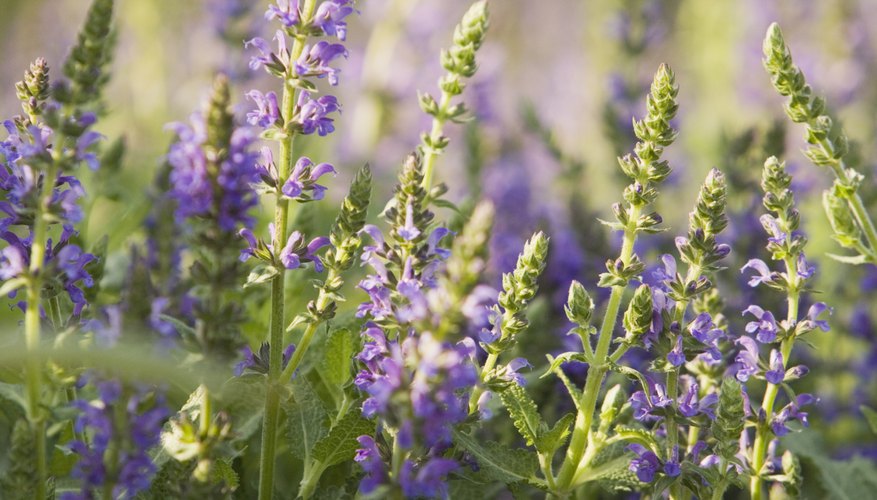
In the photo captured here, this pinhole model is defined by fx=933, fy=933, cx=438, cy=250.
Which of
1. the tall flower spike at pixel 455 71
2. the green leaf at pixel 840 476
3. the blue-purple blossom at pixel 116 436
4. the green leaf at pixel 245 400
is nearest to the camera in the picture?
the blue-purple blossom at pixel 116 436

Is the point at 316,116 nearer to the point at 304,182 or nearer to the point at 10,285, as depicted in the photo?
the point at 304,182

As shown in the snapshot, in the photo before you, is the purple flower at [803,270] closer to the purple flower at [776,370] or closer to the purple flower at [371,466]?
the purple flower at [776,370]

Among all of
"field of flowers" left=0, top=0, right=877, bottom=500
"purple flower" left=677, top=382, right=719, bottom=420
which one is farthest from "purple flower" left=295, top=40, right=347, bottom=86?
"purple flower" left=677, top=382, right=719, bottom=420

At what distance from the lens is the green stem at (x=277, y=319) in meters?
1.80

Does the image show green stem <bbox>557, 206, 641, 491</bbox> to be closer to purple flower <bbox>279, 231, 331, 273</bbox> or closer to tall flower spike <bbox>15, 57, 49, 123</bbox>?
purple flower <bbox>279, 231, 331, 273</bbox>

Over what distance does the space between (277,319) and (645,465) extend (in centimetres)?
77

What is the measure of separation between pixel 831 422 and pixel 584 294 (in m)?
1.96

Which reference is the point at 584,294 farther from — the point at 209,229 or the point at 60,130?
the point at 60,130

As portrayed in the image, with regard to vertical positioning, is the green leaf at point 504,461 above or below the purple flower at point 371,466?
below

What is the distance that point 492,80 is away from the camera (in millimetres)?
5840

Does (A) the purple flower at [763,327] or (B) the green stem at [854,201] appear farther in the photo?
(B) the green stem at [854,201]

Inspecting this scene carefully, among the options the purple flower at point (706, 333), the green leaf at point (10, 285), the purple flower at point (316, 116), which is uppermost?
the purple flower at point (316, 116)

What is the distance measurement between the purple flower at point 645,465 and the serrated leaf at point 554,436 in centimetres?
14

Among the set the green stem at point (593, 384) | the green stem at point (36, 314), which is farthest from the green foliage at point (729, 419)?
the green stem at point (36, 314)
